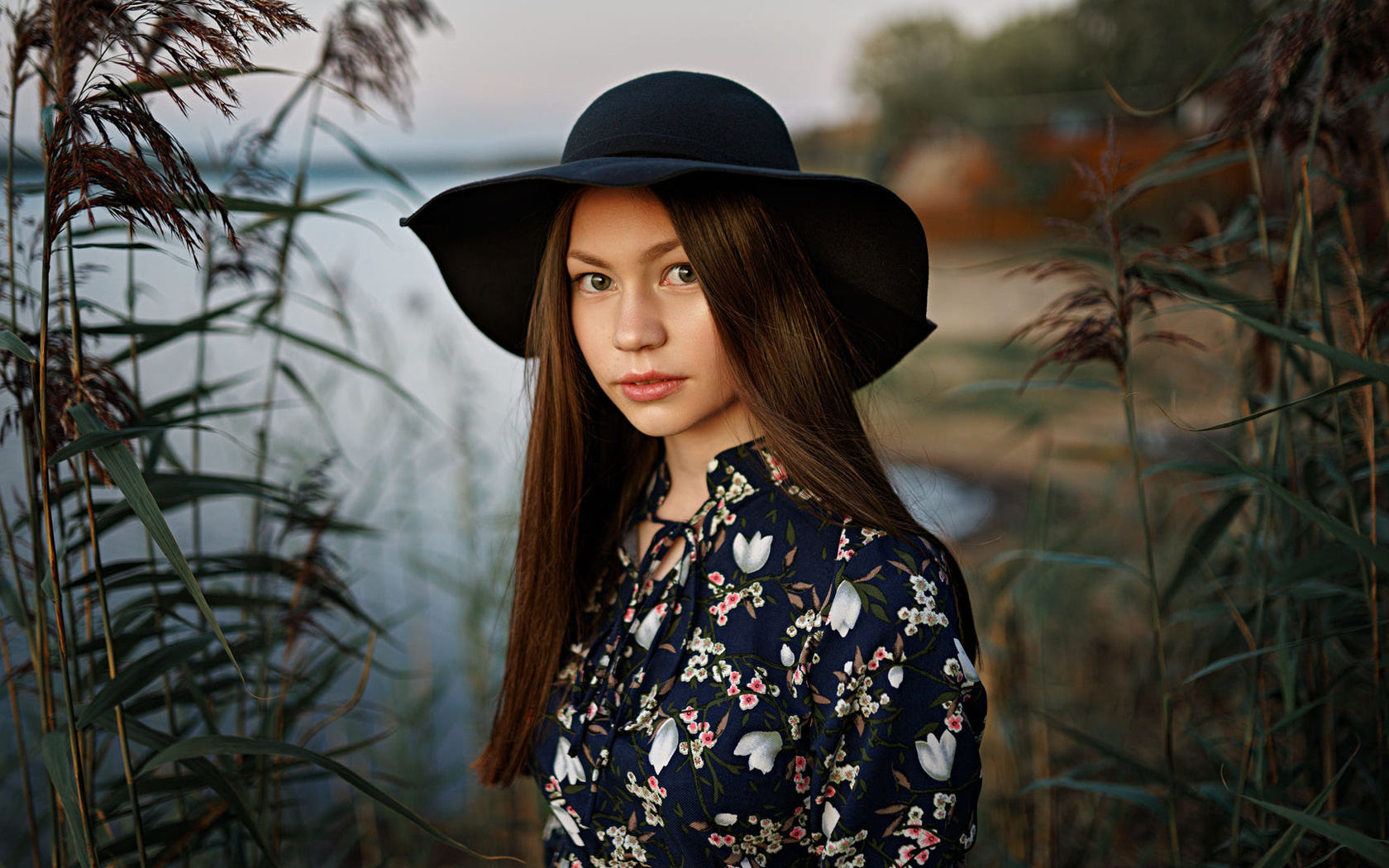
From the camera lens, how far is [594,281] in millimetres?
1217

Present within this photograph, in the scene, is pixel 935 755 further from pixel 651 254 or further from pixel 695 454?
pixel 651 254

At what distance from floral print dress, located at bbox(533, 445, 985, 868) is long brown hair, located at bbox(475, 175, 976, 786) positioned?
77 mm

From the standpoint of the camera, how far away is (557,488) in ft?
4.44

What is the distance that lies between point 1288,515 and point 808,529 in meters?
0.79

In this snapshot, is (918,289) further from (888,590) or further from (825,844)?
(825,844)

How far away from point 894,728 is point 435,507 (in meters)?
2.70

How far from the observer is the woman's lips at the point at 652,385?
1.16 metres

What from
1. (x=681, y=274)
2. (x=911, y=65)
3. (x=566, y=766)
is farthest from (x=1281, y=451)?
(x=911, y=65)

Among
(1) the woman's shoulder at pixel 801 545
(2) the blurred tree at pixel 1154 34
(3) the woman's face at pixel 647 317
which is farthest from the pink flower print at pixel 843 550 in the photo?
(2) the blurred tree at pixel 1154 34

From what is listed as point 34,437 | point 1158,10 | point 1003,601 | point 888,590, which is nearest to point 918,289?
point 888,590

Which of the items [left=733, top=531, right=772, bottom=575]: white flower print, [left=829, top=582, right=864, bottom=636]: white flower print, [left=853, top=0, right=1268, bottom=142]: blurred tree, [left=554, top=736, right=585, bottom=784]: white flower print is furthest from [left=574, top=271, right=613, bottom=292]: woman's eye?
[left=853, top=0, right=1268, bottom=142]: blurred tree

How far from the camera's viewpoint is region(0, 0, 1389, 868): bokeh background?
1034 mm

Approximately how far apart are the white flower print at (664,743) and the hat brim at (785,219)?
1.71 feet

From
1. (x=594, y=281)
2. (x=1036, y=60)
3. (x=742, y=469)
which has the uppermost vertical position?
(x=1036, y=60)
